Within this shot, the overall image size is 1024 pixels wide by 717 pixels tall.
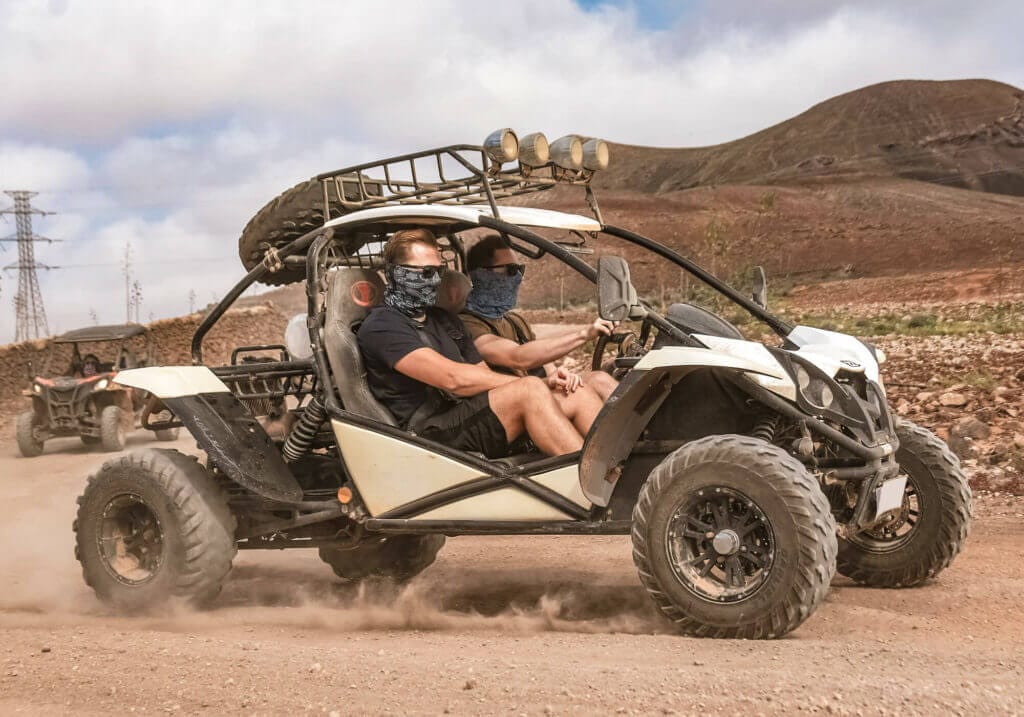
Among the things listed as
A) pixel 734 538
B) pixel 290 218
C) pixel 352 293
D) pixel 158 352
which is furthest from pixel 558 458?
pixel 158 352

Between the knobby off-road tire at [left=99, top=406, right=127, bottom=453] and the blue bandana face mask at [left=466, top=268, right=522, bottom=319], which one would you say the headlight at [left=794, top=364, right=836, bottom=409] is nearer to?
the blue bandana face mask at [left=466, top=268, right=522, bottom=319]

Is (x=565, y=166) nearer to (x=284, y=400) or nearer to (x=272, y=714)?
(x=284, y=400)

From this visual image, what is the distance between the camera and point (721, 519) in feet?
16.8

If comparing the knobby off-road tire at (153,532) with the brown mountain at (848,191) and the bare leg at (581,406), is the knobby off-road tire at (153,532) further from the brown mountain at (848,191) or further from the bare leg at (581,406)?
the brown mountain at (848,191)

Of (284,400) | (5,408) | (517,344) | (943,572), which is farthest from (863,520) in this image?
(5,408)

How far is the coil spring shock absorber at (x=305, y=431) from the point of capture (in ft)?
21.0

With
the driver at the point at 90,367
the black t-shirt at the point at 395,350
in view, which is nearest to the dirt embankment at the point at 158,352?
the driver at the point at 90,367

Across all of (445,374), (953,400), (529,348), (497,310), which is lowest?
(953,400)

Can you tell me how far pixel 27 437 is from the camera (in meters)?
17.7

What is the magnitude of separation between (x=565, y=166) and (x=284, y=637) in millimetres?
2745

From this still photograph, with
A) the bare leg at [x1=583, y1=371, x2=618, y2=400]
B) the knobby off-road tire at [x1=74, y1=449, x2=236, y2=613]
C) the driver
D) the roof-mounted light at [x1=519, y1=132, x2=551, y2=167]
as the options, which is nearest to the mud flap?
the knobby off-road tire at [x1=74, y1=449, x2=236, y2=613]

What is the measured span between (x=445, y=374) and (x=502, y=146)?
115cm

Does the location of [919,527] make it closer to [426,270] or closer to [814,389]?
[814,389]

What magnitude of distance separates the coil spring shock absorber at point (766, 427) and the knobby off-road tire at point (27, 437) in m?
14.6
